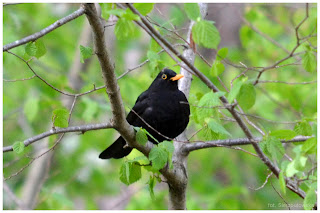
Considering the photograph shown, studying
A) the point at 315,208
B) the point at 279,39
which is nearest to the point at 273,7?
the point at 279,39

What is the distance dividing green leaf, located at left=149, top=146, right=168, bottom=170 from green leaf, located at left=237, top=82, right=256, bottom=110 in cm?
62

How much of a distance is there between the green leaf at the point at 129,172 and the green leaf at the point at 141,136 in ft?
0.58

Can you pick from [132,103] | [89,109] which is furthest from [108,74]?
[132,103]

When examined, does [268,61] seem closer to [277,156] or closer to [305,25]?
[305,25]

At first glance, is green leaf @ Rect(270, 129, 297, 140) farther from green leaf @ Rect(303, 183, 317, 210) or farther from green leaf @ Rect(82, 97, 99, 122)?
green leaf @ Rect(82, 97, 99, 122)

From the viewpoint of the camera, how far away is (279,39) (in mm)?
8273

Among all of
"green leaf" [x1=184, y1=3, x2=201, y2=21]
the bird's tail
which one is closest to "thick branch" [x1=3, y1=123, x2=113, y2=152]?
"green leaf" [x1=184, y1=3, x2=201, y2=21]

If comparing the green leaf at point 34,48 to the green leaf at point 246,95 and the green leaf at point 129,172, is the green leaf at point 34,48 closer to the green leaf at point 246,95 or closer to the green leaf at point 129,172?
the green leaf at point 129,172

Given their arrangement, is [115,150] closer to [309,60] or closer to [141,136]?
[141,136]

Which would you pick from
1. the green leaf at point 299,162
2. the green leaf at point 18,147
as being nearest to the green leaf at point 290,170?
the green leaf at point 299,162

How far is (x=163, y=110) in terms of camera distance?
4500mm

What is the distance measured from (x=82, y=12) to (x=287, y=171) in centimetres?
145

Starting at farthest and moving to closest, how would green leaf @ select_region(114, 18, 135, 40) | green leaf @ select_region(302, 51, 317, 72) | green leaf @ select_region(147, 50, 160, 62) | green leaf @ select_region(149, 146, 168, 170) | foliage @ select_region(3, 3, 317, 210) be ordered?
foliage @ select_region(3, 3, 317, 210) < green leaf @ select_region(147, 50, 160, 62) < green leaf @ select_region(149, 146, 168, 170) < green leaf @ select_region(302, 51, 317, 72) < green leaf @ select_region(114, 18, 135, 40)

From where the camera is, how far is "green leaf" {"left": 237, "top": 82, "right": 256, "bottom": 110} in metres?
3.10
